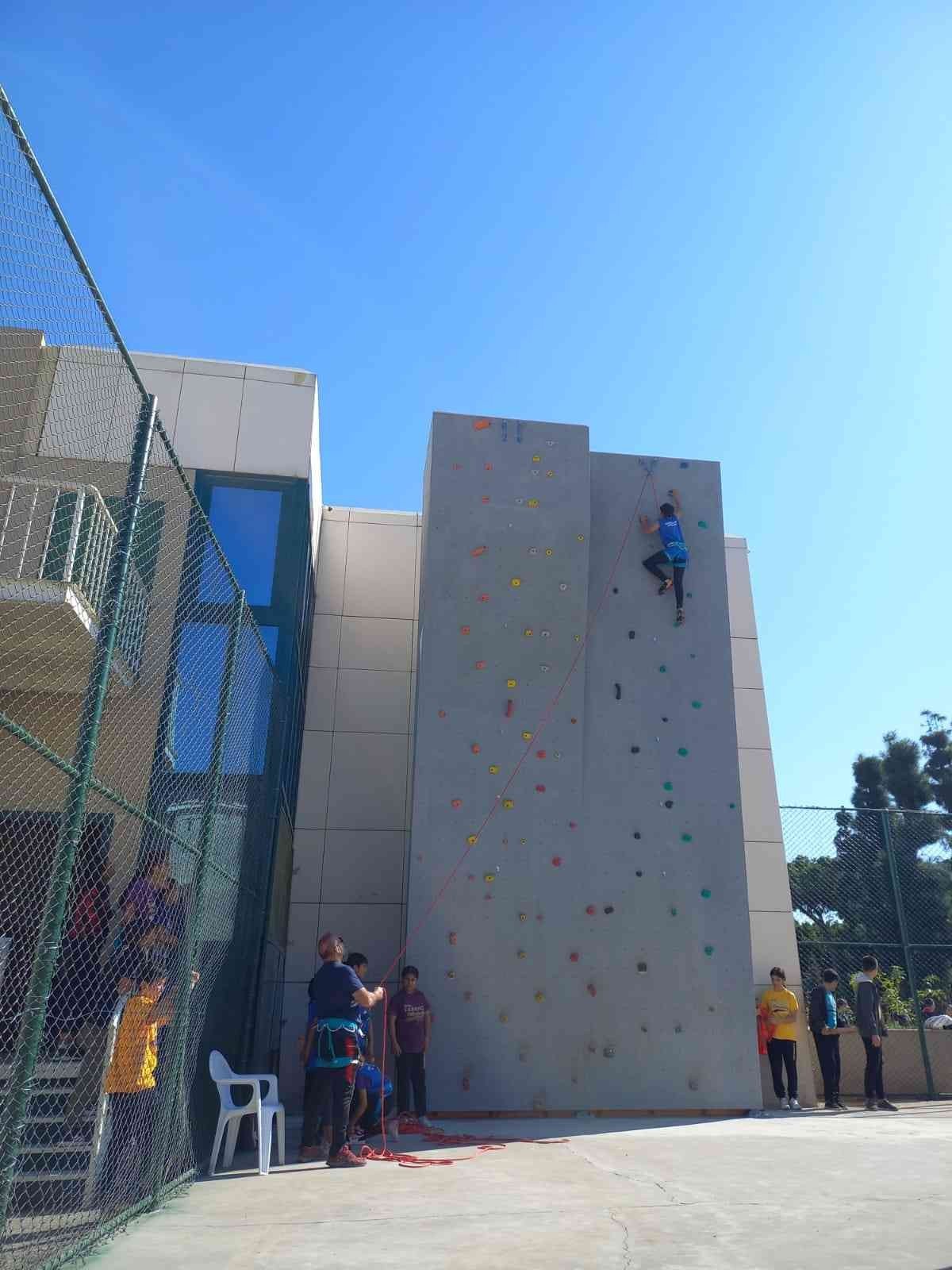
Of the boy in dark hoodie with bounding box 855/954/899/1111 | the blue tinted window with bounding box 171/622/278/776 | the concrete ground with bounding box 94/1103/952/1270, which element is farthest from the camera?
the boy in dark hoodie with bounding box 855/954/899/1111

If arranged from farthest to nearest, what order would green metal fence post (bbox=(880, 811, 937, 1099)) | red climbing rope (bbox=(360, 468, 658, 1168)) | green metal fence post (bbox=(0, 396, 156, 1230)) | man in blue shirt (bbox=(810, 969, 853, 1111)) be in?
green metal fence post (bbox=(880, 811, 937, 1099))
man in blue shirt (bbox=(810, 969, 853, 1111))
red climbing rope (bbox=(360, 468, 658, 1168))
green metal fence post (bbox=(0, 396, 156, 1230))

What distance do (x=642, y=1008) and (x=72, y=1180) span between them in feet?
20.2

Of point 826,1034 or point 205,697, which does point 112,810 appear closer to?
point 205,697

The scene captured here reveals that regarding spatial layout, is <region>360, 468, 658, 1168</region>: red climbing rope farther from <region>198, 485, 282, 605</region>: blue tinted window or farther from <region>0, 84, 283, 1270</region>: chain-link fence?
<region>198, 485, 282, 605</region>: blue tinted window

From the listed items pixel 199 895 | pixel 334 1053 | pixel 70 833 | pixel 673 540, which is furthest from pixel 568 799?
pixel 70 833

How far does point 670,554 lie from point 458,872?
4.15 meters

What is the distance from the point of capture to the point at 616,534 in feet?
36.4

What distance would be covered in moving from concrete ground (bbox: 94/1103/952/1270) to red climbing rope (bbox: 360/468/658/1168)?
28 centimetres

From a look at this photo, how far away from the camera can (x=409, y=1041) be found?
844cm

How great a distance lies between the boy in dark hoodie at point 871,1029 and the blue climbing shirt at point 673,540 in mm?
4622

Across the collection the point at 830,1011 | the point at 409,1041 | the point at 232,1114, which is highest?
the point at 830,1011

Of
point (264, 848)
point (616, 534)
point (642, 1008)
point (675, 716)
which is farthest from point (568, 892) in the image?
point (616, 534)

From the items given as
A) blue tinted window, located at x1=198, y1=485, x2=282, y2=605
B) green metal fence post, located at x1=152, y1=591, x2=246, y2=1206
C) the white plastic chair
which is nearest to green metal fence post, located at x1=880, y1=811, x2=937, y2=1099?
blue tinted window, located at x1=198, y1=485, x2=282, y2=605

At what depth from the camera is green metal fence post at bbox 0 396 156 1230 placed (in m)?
3.00
